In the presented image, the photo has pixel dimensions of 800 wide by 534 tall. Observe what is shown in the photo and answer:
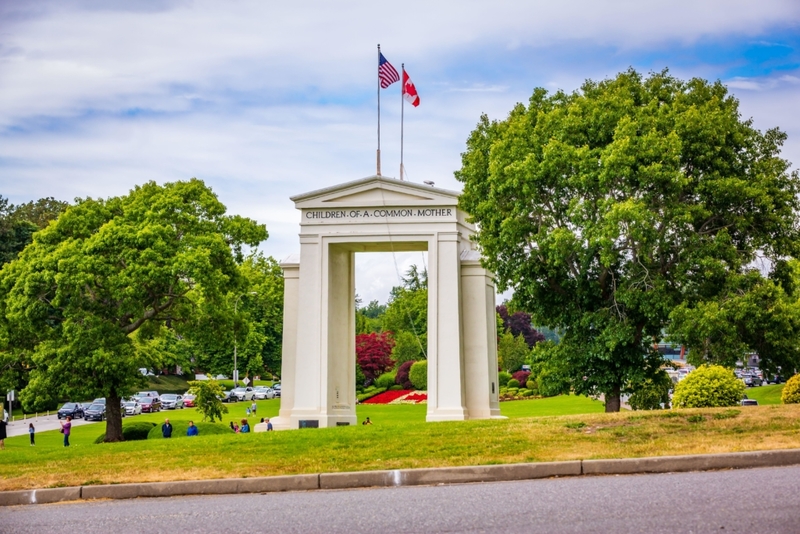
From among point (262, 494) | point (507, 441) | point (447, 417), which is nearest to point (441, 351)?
point (447, 417)

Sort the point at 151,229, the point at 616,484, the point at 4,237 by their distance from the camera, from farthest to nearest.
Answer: the point at 4,237
the point at 151,229
the point at 616,484

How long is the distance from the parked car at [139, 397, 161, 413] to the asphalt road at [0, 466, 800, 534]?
168 ft

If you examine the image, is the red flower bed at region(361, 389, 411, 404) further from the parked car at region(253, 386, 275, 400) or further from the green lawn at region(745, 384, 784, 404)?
the green lawn at region(745, 384, 784, 404)

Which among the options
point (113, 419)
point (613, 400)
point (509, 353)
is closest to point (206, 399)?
point (113, 419)

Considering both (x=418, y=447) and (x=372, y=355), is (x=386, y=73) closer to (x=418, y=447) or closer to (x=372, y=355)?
(x=418, y=447)

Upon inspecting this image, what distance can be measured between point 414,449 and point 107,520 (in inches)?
265

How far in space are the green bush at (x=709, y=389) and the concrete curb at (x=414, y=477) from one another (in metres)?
8.72

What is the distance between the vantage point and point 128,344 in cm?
3388

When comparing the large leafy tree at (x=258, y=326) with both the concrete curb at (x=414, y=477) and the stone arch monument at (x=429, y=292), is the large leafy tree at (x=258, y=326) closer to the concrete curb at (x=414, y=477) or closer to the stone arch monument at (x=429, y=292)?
the stone arch monument at (x=429, y=292)

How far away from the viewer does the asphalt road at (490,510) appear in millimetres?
9375

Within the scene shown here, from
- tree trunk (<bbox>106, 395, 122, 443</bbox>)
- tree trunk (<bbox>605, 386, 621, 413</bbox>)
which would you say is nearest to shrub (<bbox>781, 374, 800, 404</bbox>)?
tree trunk (<bbox>605, 386, 621, 413</bbox>)

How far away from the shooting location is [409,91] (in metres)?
34.8

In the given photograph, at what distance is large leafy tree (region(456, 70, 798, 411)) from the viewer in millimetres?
26688

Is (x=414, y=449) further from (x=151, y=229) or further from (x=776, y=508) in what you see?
(x=151, y=229)
